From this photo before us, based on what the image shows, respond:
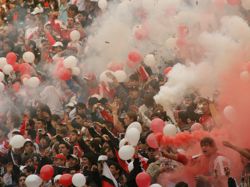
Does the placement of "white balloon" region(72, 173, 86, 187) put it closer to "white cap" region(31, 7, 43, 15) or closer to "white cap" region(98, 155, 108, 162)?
"white cap" region(98, 155, 108, 162)

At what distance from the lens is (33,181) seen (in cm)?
727

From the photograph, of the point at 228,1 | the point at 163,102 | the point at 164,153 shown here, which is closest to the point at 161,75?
the point at 163,102

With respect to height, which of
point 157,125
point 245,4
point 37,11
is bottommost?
point 37,11

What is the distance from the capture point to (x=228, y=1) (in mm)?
8391

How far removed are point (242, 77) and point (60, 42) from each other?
380cm

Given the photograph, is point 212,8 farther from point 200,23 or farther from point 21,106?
point 21,106

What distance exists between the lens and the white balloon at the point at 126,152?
691 centimetres


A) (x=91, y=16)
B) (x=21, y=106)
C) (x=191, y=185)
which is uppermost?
(x=191, y=185)

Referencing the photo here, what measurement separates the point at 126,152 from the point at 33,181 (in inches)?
43.9

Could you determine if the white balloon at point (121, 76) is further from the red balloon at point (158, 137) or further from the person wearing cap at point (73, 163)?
the red balloon at point (158, 137)

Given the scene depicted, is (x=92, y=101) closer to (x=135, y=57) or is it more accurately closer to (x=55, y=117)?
(x=55, y=117)

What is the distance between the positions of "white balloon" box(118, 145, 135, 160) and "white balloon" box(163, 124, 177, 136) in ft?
1.26

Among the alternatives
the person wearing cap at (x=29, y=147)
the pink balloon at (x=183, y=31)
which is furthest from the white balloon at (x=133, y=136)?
the pink balloon at (x=183, y=31)

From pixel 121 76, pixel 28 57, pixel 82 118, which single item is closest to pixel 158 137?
pixel 82 118
